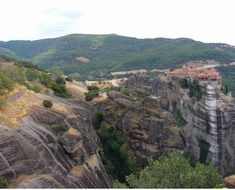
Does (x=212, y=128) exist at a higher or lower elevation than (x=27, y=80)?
lower

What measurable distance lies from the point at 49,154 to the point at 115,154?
23763mm

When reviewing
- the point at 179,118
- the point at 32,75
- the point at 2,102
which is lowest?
the point at 179,118

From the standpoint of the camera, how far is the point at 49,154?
157 ft

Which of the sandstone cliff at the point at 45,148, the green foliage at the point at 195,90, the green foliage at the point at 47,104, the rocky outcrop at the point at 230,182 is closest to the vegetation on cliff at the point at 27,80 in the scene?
the sandstone cliff at the point at 45,148

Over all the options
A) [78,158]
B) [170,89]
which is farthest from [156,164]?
[170,89]

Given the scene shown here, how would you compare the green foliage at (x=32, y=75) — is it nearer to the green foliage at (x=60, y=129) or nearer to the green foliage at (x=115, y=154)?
the green foliage at (x=115, y=154)

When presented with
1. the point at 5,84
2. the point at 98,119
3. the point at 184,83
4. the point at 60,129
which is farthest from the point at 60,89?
the point at 184,83

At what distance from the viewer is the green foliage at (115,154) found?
221 ft

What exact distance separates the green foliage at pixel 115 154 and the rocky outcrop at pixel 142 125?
1.95 m

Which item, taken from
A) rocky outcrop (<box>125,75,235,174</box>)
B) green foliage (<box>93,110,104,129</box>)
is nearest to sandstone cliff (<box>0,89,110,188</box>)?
green foliage (<box>93,110,104,129</box>)

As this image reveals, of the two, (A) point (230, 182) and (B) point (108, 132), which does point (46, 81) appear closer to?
(B) point (108, 132)

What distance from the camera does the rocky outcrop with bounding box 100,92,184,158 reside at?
72938mm

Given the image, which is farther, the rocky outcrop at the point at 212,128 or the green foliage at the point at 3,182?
the rocky outcrop at the point at 212,128

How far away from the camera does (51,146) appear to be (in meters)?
49.1
